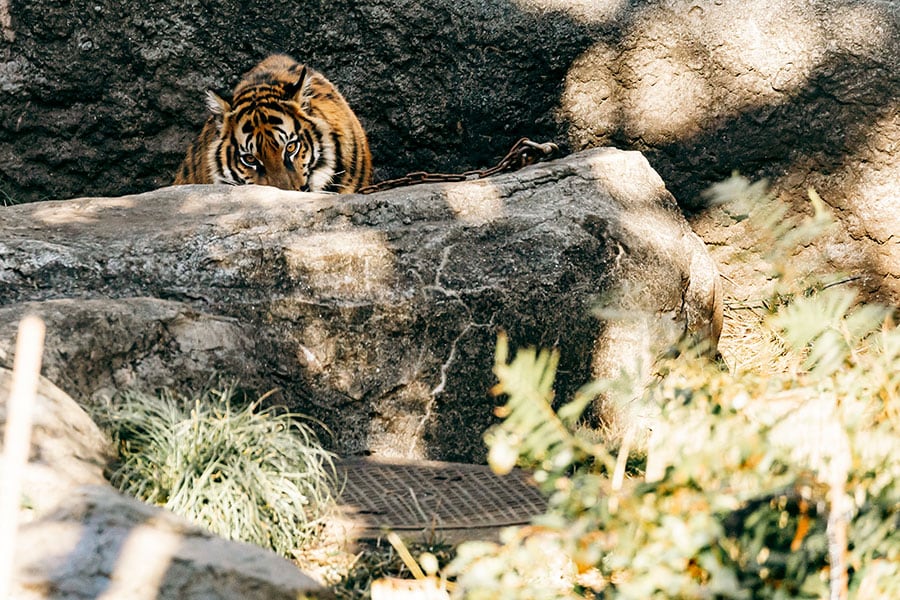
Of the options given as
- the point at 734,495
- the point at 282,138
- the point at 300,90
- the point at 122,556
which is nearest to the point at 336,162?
the point at 282,138

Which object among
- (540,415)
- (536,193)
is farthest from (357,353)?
(540,415)

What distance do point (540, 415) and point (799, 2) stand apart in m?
5.40

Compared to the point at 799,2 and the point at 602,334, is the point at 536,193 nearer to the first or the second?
the point at 602,334

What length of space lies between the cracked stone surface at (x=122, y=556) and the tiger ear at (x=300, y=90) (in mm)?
3986

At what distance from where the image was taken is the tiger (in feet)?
21.9

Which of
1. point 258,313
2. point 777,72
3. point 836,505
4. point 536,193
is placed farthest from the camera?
point 777,72

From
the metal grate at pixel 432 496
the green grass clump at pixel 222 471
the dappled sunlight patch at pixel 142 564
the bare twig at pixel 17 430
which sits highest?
the bare twig at pixel 17 430

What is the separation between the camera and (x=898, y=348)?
7.80 ft

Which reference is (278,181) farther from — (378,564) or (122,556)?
(122,556)

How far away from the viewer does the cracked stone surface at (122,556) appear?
2551mm

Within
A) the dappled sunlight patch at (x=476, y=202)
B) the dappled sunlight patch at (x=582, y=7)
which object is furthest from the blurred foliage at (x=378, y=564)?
the dappled sunlight patch at (x=582, y=7)

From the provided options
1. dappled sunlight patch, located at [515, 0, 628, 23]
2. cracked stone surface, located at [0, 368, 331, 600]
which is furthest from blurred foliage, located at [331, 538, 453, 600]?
dappled sunlight patch, located at [515, 0, 628, 23]

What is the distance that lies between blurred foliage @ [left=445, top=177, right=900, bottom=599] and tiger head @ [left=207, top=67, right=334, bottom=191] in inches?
182

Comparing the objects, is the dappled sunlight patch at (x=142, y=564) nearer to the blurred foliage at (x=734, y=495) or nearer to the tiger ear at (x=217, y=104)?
the blurred foliage at (x=734, y=495)
